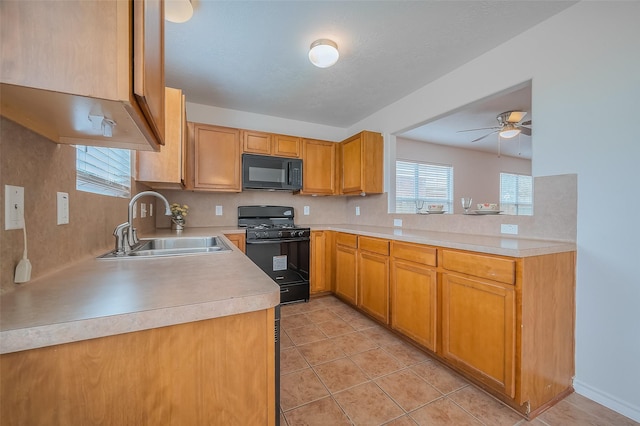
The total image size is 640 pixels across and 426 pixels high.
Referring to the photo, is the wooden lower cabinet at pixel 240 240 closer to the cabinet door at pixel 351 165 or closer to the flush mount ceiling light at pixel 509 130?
the cabinet door at pixel 351 165

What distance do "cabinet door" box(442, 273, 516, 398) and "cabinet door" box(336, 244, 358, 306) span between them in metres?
1.11

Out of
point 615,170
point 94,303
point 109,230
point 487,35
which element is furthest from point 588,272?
point 109,230

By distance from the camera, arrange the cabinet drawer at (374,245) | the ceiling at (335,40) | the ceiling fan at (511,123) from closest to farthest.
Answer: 1. the ceiling at (335,40)
2. the cabinet drawer at (374,245)
3. the ceiling fan at (511,123)

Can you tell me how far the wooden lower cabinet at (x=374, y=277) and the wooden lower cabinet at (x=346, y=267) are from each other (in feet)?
0.27

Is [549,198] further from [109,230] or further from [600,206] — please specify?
[109,230]

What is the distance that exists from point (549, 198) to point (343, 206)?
2650 mm

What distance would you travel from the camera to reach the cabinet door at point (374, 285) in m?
2.33

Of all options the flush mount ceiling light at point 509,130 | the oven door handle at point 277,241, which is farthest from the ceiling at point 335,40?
the oven door handle at point 277,241

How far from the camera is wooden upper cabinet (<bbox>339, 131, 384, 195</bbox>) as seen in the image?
3.18 metres

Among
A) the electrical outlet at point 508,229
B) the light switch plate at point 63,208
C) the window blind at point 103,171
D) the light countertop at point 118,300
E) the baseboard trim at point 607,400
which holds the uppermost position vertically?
the window blind at point 103,171

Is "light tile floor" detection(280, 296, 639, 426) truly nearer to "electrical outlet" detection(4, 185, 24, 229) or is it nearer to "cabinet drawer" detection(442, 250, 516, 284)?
"cabinet drawer" detection(442, 250, 516, 284)

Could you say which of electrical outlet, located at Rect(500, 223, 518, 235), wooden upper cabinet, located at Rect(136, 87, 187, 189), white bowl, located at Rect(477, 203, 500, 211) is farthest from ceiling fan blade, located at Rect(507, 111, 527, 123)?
wooden upper cabinet, located at Rect(136, 87, 187, 189)

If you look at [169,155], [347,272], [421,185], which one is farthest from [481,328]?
[421,185]

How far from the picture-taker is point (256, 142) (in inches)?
124
